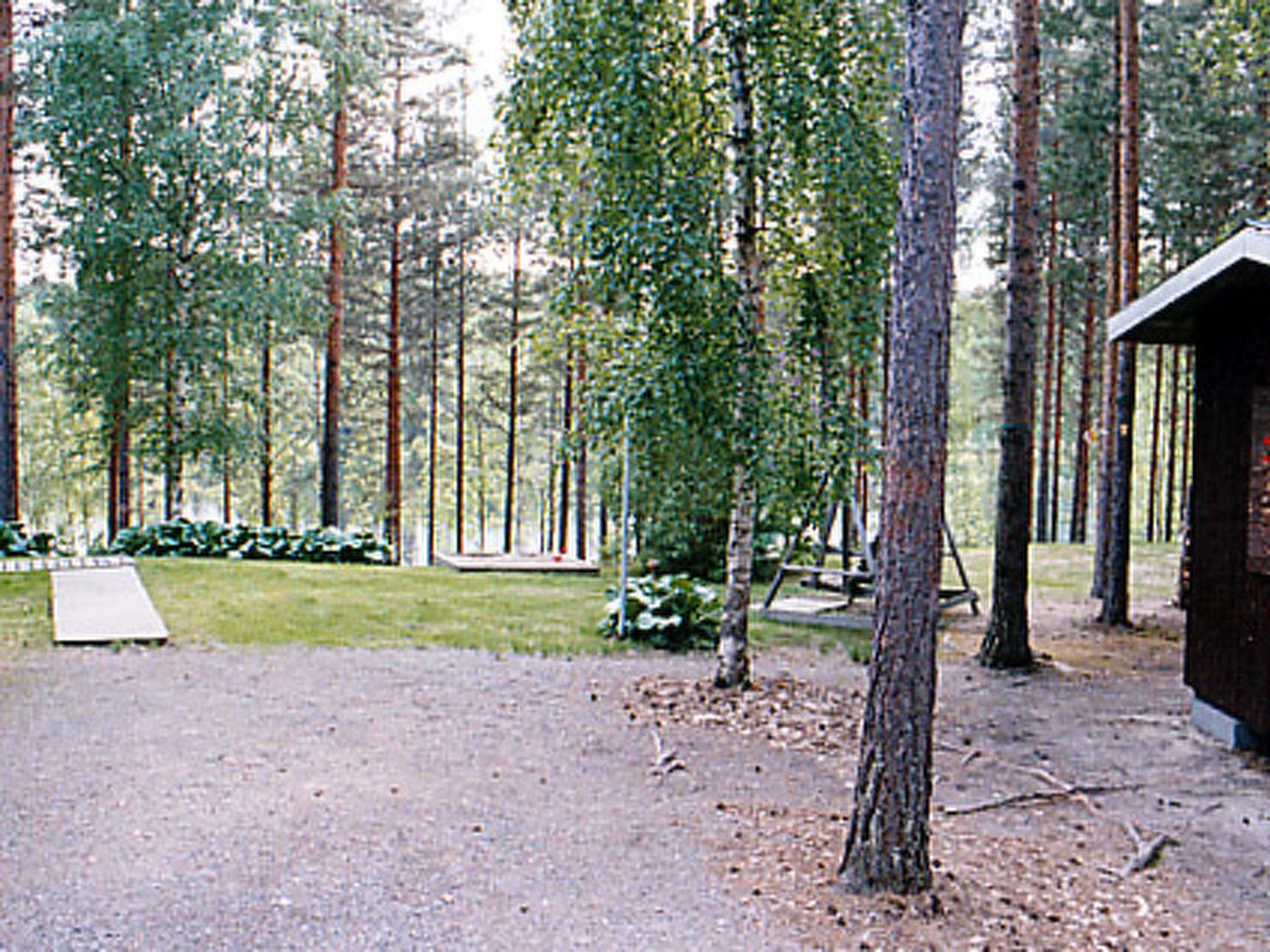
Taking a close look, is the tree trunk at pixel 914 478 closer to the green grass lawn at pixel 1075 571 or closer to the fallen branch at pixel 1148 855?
the fallen branch at pixel 1148 855

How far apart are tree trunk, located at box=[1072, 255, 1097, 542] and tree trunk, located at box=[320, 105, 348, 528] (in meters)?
12.1

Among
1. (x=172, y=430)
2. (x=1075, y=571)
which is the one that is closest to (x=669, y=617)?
(x=172, y=430)

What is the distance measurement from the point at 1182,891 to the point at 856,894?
1290mm

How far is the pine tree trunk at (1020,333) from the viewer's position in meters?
7.46

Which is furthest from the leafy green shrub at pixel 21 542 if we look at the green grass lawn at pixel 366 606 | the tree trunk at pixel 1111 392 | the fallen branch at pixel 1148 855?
the tree trunk at pixel 1111 392

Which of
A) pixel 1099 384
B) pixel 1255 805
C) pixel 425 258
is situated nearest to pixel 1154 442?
pixel 1099 384

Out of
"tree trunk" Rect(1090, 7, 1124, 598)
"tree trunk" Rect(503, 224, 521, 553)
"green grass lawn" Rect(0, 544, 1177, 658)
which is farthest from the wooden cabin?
"tree trunk" Rect(503, 224, 521, 553)

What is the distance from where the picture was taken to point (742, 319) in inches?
230

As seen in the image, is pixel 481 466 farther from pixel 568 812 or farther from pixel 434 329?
pixel 568 812

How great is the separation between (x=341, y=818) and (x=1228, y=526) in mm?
4990

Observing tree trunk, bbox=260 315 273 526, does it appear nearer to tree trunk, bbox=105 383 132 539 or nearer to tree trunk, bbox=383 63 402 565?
tree trunk, bbox=105 383 132 539

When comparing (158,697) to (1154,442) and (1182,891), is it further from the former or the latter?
(1154,442)

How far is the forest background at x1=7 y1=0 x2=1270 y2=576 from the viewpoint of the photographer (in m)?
5.71

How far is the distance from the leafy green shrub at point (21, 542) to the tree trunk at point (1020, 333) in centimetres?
1091
